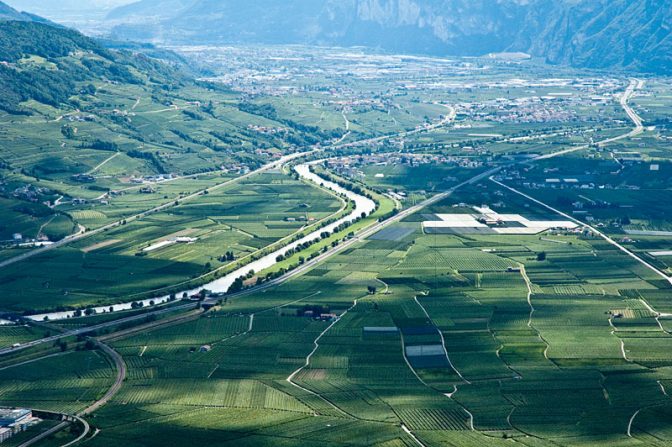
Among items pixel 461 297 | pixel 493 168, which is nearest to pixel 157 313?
pixel 461 297

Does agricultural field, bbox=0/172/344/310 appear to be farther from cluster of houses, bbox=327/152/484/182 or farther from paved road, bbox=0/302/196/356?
cluster of houses, bbox=327/152/484/182

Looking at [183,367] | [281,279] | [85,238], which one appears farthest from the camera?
[85,238]

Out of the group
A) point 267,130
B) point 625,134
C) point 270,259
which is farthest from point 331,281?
point 625,134

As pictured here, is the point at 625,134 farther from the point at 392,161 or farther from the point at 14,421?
the point at 14,421

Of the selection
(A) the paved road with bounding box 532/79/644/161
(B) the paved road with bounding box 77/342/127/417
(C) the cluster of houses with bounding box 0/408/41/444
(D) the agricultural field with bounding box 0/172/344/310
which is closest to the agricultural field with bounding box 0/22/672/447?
(B) the paved road with bounding box 77/342/127/417

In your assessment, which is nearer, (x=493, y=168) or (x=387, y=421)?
(x=387, y=421)

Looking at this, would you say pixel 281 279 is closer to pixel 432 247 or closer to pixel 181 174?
pixel 432 247

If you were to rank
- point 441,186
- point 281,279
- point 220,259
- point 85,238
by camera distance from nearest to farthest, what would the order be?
point 281,279 → point 220,259 → point 85,238 → point 441,186
